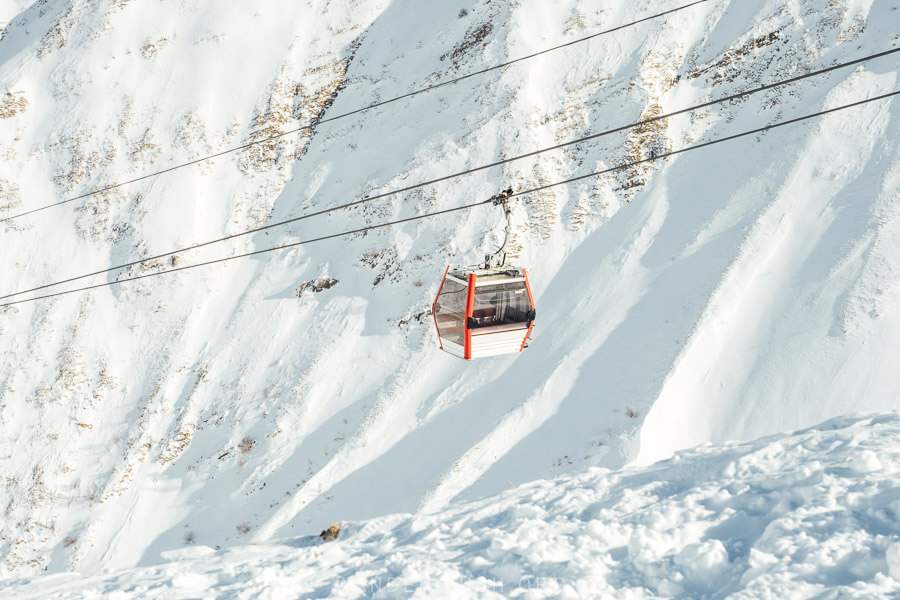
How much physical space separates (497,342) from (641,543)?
6745 mm

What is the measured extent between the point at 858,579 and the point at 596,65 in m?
33.3

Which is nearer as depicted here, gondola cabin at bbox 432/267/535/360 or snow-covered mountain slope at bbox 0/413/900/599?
snow-covered mountain slope at bbox 0/413/900/599

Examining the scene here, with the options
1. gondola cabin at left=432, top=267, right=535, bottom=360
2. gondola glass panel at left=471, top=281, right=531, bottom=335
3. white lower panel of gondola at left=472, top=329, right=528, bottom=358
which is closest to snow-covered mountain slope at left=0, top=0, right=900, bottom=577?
white lower panel of gondola at left=472, top=329, right=528, bottom=358

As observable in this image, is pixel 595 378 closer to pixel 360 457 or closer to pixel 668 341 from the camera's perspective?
pixel 668 341

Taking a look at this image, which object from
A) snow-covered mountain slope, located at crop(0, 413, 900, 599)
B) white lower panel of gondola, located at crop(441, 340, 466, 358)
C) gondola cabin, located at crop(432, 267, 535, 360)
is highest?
gondola cabin, located at crop(432, 267, 535, 360)

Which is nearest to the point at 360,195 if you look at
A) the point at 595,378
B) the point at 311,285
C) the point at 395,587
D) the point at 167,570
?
the point at 311,285

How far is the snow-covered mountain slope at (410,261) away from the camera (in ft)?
77.2

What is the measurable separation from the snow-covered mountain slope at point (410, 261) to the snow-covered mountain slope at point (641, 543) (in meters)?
12.5

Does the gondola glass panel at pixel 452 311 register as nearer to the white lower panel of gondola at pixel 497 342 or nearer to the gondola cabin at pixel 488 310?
the gondola cabin at pixel 488 310

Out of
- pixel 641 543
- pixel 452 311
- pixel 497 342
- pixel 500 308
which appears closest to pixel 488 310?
pixel 500 308

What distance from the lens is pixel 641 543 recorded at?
759cm

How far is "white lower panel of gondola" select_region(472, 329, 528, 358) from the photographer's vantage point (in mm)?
13734

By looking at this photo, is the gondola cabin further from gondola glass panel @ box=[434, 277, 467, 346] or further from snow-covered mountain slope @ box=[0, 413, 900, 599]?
snow-covered mountain slope @ box=[0, 413, 900, 599]

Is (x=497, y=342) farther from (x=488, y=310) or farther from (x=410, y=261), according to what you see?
(x=410, y=261)
